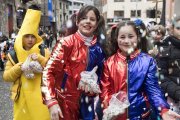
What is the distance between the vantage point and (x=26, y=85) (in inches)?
187

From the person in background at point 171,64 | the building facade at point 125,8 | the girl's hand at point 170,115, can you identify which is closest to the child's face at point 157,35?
the person in background at point 171,64

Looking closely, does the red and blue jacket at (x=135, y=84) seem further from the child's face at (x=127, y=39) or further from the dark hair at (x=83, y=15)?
the dark hair at (x=83, y=15)

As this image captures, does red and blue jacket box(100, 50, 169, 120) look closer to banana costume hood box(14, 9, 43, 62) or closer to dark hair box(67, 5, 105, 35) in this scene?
dark hair box(67, 5, 105, 35)

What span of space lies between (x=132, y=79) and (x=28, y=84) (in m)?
1.86

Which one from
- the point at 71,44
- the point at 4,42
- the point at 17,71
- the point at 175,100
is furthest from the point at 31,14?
the point at 4,42

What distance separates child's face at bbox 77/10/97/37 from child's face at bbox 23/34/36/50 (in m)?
1.42

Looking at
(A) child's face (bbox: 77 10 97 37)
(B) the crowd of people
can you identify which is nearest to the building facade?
(B) the crowd of people

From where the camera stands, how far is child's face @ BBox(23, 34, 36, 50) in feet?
16.1

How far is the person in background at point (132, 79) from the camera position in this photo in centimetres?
318

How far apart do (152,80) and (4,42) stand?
1528 cm

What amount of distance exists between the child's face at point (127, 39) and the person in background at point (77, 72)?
31 centimetres

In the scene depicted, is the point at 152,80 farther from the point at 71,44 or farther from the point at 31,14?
the point at 31,14

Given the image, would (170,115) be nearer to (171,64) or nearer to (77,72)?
(77,72)

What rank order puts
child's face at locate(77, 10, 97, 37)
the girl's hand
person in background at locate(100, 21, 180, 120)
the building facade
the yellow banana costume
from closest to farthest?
the girl's hand
person in background at locate(100, 21, 180, 120)
child's face at locate(77, 10, 97, 37)
the yellow banana costume
the building facade
